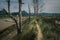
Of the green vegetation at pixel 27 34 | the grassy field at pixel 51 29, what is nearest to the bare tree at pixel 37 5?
the grassy field at pixel 51 29

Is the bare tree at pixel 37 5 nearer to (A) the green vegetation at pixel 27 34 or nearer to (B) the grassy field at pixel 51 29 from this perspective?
(B) the grassy field at pixel 51 29

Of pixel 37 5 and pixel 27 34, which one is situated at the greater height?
pixel 37 5

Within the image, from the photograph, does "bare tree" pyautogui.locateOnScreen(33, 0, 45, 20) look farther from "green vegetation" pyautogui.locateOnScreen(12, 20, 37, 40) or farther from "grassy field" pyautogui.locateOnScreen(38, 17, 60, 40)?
"green vegetation" pyautogui.locateOnScreen(12, 20, 37, 40)

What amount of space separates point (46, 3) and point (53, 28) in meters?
0.42

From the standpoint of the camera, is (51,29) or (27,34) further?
(51,29)

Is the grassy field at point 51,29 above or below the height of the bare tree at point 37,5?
below

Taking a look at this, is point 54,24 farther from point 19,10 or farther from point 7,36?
point 7,36

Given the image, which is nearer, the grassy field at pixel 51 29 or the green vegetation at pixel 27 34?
the green vegetation at pixel 27 34

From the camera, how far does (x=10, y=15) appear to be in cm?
207

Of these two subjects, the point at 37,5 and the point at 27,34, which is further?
the point at 37,5

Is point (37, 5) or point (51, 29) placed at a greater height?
point (37, 5)

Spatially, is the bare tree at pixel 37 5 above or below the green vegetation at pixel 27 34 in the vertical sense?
above

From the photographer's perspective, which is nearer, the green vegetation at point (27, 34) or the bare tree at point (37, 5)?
the green vegetation at point (27, 34)

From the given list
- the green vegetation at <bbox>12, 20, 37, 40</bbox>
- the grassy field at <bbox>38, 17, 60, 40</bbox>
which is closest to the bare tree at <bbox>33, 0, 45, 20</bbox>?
the grassy field at <bbox>38, 17, 60, 40</bbox>
